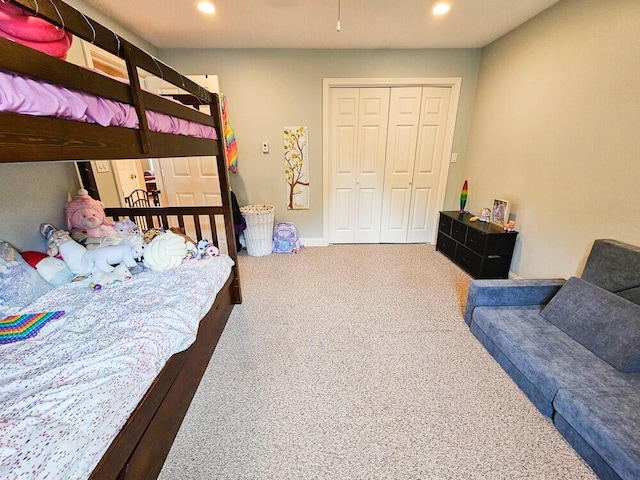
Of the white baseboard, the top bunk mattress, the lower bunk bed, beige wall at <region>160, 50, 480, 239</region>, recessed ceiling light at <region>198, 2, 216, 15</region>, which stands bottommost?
the white baseboard

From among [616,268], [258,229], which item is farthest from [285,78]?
[616,268]

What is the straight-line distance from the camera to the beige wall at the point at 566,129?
1737 millimetres

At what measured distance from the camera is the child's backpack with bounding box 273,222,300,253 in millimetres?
3584

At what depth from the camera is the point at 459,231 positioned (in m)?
3.08

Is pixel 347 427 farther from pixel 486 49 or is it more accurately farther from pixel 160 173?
pixel 486 49

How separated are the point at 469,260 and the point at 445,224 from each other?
64cm

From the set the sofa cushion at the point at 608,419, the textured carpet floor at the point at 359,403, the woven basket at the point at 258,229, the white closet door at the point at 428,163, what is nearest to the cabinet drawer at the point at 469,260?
the textured carpet floor at the point at 359,403

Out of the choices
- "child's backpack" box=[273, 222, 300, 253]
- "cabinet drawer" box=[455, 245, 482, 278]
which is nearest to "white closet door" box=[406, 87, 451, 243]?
"cabinet drawer" box=[455, 245, 482, 278]

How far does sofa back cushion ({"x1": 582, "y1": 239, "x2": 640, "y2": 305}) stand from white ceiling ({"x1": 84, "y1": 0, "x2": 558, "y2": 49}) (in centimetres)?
201

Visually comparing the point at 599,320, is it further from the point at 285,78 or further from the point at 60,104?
the point at 285,78

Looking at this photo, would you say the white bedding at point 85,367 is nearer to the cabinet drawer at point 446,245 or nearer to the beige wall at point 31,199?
the beige wall at point 31,199

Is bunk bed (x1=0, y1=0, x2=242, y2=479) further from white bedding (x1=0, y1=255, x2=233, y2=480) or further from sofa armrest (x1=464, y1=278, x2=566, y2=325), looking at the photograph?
sofa armrest (x1=464, y1=278, x2=566, y2=325)

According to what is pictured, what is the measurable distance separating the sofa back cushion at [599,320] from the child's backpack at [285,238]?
264cm

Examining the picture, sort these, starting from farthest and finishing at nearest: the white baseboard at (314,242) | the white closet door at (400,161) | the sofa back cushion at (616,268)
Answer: the white baseboard at (314,242) → the white closet door at (400,161) → the sofa back cushion at (616,268)
